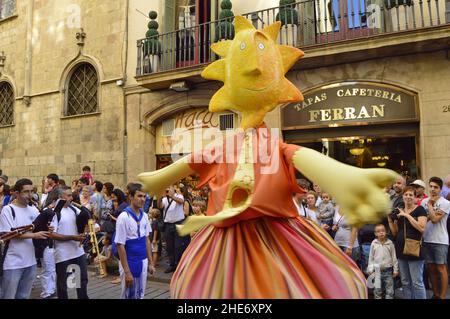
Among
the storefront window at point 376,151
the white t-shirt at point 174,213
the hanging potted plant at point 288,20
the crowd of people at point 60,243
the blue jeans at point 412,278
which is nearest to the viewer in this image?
the crowd of people at point 60,243

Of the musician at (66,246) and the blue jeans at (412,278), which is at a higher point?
the musician at (66,246)

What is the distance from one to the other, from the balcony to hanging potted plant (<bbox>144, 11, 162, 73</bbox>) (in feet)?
0.08

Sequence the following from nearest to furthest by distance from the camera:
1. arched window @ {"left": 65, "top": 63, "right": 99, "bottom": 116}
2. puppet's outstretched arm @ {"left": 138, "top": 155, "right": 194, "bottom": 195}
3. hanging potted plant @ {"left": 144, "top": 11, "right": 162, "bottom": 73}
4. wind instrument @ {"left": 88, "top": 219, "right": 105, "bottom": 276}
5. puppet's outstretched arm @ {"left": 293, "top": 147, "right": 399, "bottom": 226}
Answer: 1. puppet's outstretched arm @ {"left": 293, "top": 147, "right": 399, "bottom": 226}
2. puppet's outstretched arm @ {"left": 138, "top": 155, "right": 194, "bottom": 195}
3. wind instrument @ {"left": 88, "top": 219, "right": 105, "bottom": 276}
4. hanging potted plant @ {"left": 144, "top": 11, "right": 162, "bottom": 73}
5. arched window @ {"left": 65, "top": 63, "right": 99, "bottom": 116}

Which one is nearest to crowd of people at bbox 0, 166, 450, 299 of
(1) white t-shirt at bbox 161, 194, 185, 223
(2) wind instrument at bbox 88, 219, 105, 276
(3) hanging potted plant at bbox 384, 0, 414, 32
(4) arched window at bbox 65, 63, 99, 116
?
(2) wind instrument at bbox 88, 219, 105, 276

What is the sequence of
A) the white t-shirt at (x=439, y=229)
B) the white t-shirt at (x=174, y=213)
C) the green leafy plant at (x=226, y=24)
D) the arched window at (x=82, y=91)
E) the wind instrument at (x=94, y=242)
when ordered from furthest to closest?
the arched window at (x=82, y=91), the green leafy plant at (x=226, y=24), the white t-shirt at (x=174, y=213), the wind instrument at (x=94, y=242), the white t-shirt at (x=439, y=229)

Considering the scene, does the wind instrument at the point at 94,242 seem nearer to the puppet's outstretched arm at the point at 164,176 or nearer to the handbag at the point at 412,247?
the puppet's outstretched arm at the point at 164,176

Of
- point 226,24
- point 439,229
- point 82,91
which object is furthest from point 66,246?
point 82,91

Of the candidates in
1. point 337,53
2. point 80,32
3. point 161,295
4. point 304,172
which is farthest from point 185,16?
point 304,172

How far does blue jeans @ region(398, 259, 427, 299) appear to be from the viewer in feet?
15.3

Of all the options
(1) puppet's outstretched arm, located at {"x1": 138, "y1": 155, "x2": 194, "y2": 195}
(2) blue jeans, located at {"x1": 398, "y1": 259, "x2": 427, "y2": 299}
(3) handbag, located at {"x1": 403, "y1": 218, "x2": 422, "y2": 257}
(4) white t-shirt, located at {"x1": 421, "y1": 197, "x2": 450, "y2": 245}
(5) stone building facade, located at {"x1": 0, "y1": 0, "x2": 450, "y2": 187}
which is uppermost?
(5) stone building facade, located at {"x1": 0, "y1": 0, "x2": 450, "y2": 187}

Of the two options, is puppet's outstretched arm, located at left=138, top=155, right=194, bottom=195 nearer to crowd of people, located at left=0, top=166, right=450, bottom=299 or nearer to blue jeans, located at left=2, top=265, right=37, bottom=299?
crowd of people, located at left=0, top=166, right=450, bottom=299

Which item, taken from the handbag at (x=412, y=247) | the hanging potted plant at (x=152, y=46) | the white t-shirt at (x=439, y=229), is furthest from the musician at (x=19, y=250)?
the hanging potted plant at (x=152, y=46)

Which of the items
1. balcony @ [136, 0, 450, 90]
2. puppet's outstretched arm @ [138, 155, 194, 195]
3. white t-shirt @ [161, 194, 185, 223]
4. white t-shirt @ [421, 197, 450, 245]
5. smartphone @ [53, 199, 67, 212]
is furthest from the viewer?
balcony @ [136, 0, 450, 90]

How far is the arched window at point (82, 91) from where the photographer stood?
470 inches
